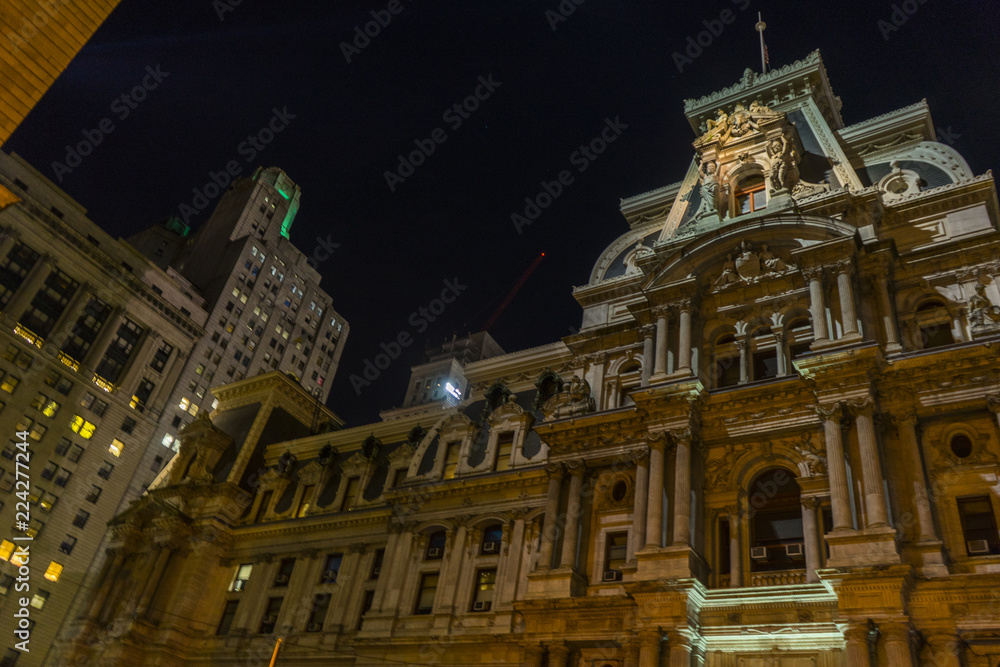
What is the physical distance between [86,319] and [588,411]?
70274 millimetres

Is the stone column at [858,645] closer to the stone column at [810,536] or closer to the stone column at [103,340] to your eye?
the stone column at [810,536]

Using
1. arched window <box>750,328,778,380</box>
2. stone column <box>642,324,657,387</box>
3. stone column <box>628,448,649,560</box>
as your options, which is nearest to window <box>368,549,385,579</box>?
stone column <box>628,448,649,560</box>

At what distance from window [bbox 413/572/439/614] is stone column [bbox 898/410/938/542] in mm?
21022

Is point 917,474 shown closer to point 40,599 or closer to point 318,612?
point 318,612

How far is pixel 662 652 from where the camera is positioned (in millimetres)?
23797

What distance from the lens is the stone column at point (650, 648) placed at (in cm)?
2355

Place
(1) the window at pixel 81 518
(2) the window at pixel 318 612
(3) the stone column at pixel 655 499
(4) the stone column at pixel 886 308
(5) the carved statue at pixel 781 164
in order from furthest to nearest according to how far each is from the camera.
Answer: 1. (1) the window at pixel 81 518
2. (2) the window at pixel 318 612
3. (5) the carved statue at pixel 781 164
4. (4) the stone column at pixel 886 308
5. (3) the stone column at pixel 655 499

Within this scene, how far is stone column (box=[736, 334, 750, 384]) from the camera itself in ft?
97.5

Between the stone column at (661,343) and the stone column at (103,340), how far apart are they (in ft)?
230

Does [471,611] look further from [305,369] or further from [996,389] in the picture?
[305,369]

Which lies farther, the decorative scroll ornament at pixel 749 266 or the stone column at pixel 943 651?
the decorative scroll ornament at pixel 749 266

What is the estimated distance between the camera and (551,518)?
30078mm

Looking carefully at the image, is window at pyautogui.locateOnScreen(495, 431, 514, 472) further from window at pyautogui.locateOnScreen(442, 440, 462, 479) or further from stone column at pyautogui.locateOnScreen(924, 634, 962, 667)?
stone column at pyautogui.locateOnScreen(924, 634, 962, 667)

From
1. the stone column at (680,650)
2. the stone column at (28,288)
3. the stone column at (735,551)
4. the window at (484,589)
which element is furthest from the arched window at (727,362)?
the stone column at (28,288)
